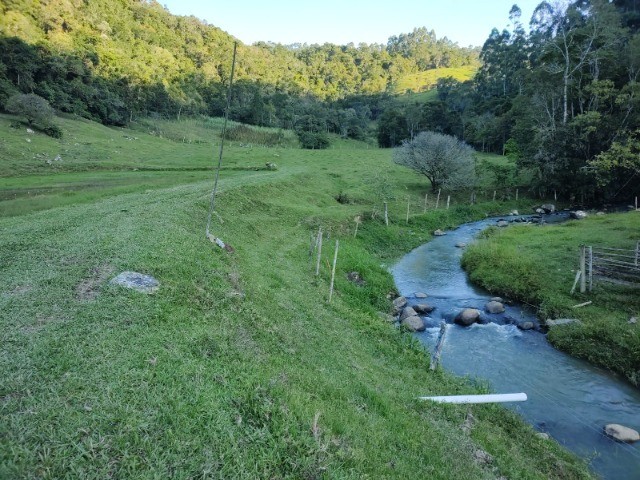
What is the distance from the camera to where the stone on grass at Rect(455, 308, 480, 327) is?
22.4 m

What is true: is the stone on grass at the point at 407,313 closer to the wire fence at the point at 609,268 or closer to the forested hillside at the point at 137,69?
the wire fence at the point at 609,268

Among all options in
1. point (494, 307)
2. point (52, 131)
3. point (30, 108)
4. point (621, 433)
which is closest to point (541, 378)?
point (621, 433)

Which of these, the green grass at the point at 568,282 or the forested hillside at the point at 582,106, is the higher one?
the forested hillside at the point at 582,106

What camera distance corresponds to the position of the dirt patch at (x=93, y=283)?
1198cm

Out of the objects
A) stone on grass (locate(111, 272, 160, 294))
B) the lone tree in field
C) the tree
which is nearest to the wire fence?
stone on grass (locate(111, 272, 160, 294))

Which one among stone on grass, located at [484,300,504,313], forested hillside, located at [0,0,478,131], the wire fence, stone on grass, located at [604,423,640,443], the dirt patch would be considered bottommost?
stone on grass, located at [604,423,640,443]

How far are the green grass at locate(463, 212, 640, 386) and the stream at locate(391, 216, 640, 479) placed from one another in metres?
0.88

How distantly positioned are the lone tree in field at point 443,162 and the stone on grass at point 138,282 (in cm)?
4761

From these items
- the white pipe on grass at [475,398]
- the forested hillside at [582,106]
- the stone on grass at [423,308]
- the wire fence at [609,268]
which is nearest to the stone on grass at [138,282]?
the white pipe on grass at [475,398]

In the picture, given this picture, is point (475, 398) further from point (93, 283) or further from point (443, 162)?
point (443, 162)

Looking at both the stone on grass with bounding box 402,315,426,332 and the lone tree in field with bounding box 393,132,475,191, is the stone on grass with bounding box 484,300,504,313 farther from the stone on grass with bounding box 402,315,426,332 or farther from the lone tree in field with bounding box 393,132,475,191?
the lone tree in field with bounding box 393,132,475,191

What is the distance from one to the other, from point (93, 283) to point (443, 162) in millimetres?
49470

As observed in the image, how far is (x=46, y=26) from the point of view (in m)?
106

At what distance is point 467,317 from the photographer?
2244 cm
